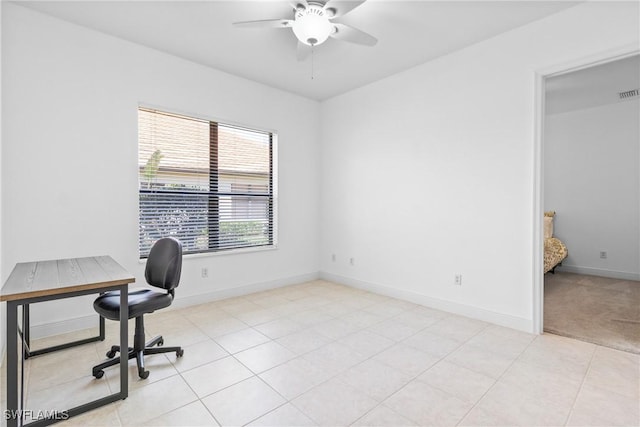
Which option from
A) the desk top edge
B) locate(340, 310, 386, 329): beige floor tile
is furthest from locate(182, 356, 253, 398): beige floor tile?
locate(340, 310, 386, 329): beige floor tile

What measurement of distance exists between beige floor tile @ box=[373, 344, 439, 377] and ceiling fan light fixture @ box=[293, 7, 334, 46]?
2554 millimetres

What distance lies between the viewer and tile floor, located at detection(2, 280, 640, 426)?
5.80ft

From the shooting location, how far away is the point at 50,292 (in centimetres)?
167

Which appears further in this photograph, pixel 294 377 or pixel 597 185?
pixel 597 185

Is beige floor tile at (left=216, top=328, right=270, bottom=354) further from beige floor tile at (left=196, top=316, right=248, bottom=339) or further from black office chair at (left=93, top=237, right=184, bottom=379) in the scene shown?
black office chair at (left=93, top=237, right=184, bottom=379)

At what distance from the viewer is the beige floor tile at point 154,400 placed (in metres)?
1.76

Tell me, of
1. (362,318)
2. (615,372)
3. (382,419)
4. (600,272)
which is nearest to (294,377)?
(382,419)

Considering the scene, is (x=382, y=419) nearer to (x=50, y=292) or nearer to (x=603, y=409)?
(x=603, y=409)

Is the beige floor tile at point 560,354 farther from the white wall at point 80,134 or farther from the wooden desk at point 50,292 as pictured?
the white wall at point 80,134

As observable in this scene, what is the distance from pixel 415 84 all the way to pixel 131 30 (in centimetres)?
301

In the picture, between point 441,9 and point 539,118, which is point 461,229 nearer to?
point 539,118

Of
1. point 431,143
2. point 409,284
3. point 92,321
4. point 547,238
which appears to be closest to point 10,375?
point 92,321

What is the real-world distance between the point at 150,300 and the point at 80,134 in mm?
1820

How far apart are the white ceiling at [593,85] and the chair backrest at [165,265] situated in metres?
4.27
